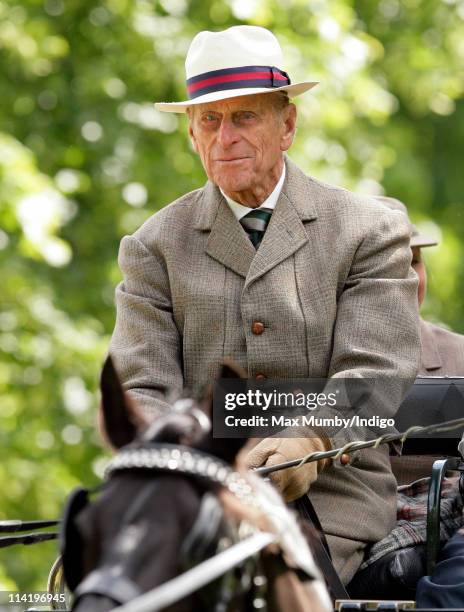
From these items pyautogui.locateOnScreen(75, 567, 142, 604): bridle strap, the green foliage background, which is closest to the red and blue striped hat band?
pyautogui.locateOnScreen(75, 567, 142, 604): bridle strap

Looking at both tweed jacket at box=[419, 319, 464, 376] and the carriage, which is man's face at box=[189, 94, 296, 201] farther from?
tweed jacket at box=[419, 319, 464, 376]

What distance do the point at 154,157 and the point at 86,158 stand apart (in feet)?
1.36

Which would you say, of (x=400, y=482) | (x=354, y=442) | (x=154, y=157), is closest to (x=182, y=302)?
(x=354, y=442)

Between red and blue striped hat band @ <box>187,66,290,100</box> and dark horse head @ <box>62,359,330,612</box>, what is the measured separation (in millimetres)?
1649

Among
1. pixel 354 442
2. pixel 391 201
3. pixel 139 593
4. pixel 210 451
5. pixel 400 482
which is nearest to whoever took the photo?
pixel 139 593

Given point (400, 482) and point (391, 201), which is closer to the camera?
point (400, 482)

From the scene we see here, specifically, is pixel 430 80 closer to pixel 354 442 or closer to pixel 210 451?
pixel 354 442

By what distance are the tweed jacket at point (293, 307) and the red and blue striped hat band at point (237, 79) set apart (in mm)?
295

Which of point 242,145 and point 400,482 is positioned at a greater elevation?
point 242,145

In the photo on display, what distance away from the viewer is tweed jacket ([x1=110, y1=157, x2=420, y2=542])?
3.82m

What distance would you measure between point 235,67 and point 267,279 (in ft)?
1.94

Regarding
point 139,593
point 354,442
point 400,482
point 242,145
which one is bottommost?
point 400,482

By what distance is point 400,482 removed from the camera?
465cm

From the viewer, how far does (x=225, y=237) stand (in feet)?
13.2
